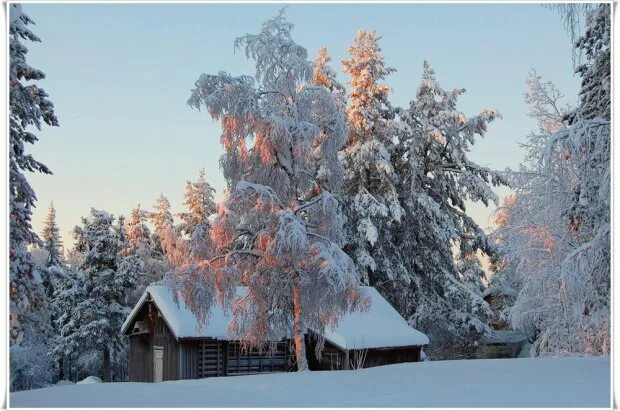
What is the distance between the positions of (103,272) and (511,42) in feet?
85.3

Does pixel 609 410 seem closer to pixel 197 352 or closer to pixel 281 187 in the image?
pixel 281 187

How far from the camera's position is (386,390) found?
11680 millimetres

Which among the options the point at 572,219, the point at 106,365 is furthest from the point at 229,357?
the point at 572,219

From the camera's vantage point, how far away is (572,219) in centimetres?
1402

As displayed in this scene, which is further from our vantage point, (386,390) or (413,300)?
(413,300)

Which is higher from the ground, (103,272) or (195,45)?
(195,45)

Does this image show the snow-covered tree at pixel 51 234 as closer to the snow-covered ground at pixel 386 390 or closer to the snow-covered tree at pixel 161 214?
the snow-covered tree at pixel 161 214

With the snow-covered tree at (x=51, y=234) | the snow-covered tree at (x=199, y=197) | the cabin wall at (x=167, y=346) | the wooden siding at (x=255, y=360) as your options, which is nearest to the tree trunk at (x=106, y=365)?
the snow-covered tree at (x=51, y=234)

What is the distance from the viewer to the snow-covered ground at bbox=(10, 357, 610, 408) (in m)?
10.1

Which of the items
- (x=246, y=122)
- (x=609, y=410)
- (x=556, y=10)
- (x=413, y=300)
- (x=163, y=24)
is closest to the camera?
(x=609, y=410)

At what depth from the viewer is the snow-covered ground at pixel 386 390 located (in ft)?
33.2

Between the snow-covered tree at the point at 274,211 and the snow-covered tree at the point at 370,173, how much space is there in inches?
451

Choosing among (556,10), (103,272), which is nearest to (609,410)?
(556,10)

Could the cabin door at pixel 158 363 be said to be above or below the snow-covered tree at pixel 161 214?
below
